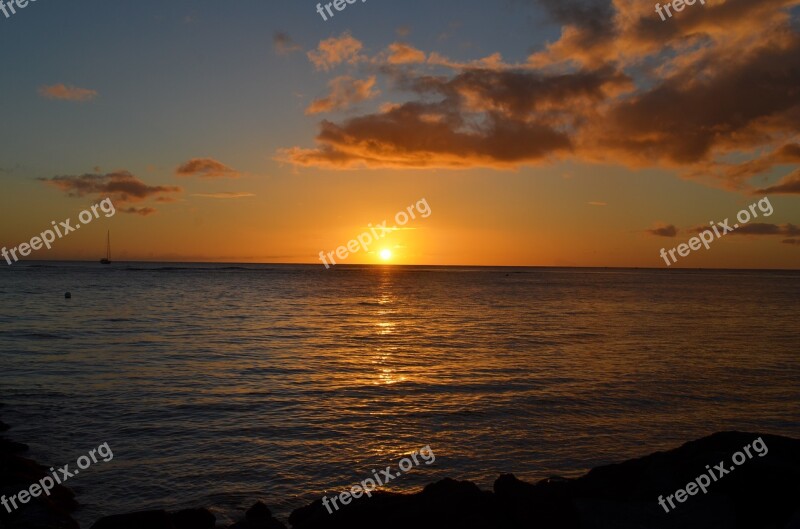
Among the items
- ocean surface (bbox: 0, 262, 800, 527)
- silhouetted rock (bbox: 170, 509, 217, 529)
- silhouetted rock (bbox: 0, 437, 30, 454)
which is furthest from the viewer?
silhouetted rock (bbox: 0, 437, 30, 454)

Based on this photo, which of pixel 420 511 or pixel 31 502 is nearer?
pixel 420 511

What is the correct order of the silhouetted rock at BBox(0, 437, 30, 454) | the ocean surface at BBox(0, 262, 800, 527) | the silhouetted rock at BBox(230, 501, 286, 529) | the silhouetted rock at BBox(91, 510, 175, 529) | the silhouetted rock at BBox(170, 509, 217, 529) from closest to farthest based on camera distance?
the silhouetted rock at BBox(91, 510, 175, 529), the silhouetted rock at BBox(230, 501, 286, 529), the silhouetted rock at BBox(170, 509, 217, 529), the ocean surface at BBox(0, 262, 800, 527), the silhouetted rock at BBox(0, 437, 30, 454)

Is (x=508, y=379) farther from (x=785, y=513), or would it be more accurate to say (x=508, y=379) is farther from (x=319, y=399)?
(x=785, y=513)

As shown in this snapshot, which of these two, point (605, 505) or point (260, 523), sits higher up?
point (260, 523)

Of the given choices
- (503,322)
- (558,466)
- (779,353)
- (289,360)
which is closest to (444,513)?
(558,466)

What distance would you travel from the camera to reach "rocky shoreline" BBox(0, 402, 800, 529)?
968 centimetres

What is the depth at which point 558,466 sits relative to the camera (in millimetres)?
15117

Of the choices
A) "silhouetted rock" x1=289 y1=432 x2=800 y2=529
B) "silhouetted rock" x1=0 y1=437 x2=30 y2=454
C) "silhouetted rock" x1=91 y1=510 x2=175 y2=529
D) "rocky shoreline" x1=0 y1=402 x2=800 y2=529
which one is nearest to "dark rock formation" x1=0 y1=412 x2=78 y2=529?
"rocky shoreline" x1=0 y1=402 x2=800 y2=529

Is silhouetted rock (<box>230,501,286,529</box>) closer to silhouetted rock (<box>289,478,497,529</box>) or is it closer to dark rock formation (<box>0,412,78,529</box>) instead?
silhouetted rock (<box>289,478,497,529</box>)

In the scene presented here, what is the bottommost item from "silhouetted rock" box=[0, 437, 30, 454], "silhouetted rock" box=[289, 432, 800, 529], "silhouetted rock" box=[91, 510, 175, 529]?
"silhouetted rock" box=[289, 432, 800, 529]

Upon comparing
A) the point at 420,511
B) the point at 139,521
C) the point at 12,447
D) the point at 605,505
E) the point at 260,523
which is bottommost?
the point at 605,505

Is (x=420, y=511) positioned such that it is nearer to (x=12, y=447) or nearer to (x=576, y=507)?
(x=576, y=507)

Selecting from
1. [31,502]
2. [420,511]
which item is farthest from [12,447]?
[420,511]

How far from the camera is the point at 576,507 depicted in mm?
10367
